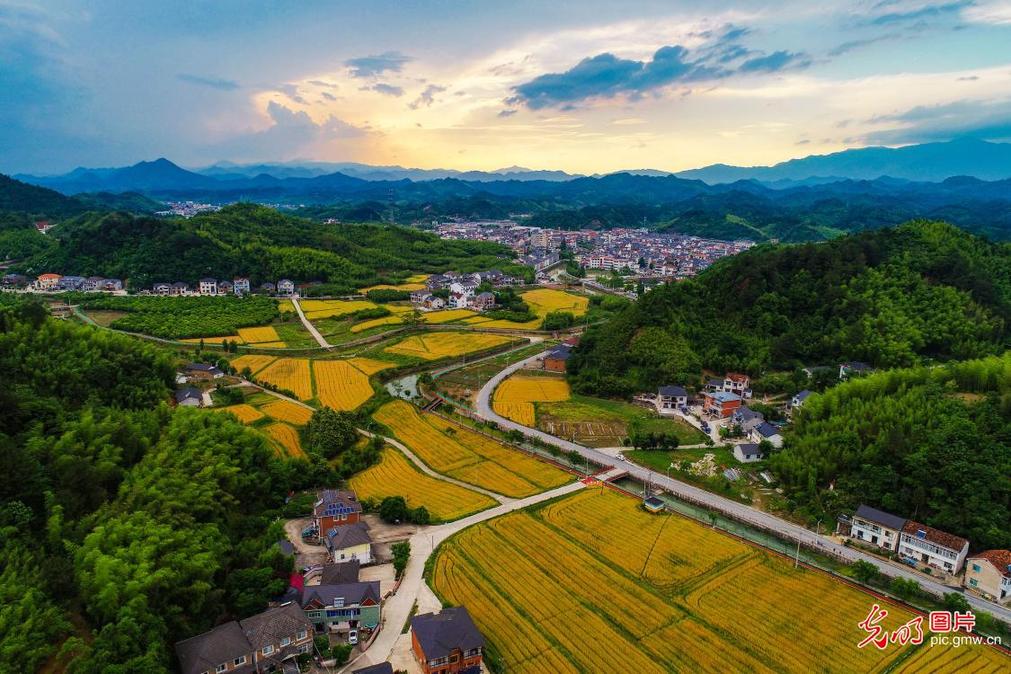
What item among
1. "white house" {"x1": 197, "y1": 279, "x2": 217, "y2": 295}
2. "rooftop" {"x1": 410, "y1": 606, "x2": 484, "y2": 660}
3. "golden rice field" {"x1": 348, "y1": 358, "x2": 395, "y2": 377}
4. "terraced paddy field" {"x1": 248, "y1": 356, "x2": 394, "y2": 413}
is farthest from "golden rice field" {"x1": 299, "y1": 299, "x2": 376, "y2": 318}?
"rooftop" {"x1": 410, "y1": 606, "x2": 484, "y2": 660}

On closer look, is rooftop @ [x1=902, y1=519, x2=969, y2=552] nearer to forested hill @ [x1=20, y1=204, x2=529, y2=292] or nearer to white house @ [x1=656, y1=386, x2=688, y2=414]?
white house @ [x1=656, y1=386, x2=688, y2=414]

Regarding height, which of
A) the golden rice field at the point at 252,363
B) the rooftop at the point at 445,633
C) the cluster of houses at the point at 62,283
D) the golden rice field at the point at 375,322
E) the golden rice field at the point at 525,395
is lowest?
the golden rice field at the point at 525,395

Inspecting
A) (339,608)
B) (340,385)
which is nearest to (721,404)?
(340,385)

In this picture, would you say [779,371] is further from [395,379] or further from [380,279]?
[380,279]

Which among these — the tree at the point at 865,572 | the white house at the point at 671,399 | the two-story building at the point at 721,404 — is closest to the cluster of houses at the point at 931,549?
the tree at the point at 865,572

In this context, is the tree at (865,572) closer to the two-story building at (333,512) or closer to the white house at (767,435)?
the white house at (767,435)

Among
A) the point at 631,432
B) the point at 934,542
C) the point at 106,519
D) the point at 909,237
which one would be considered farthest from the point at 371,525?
the point at 909,237
